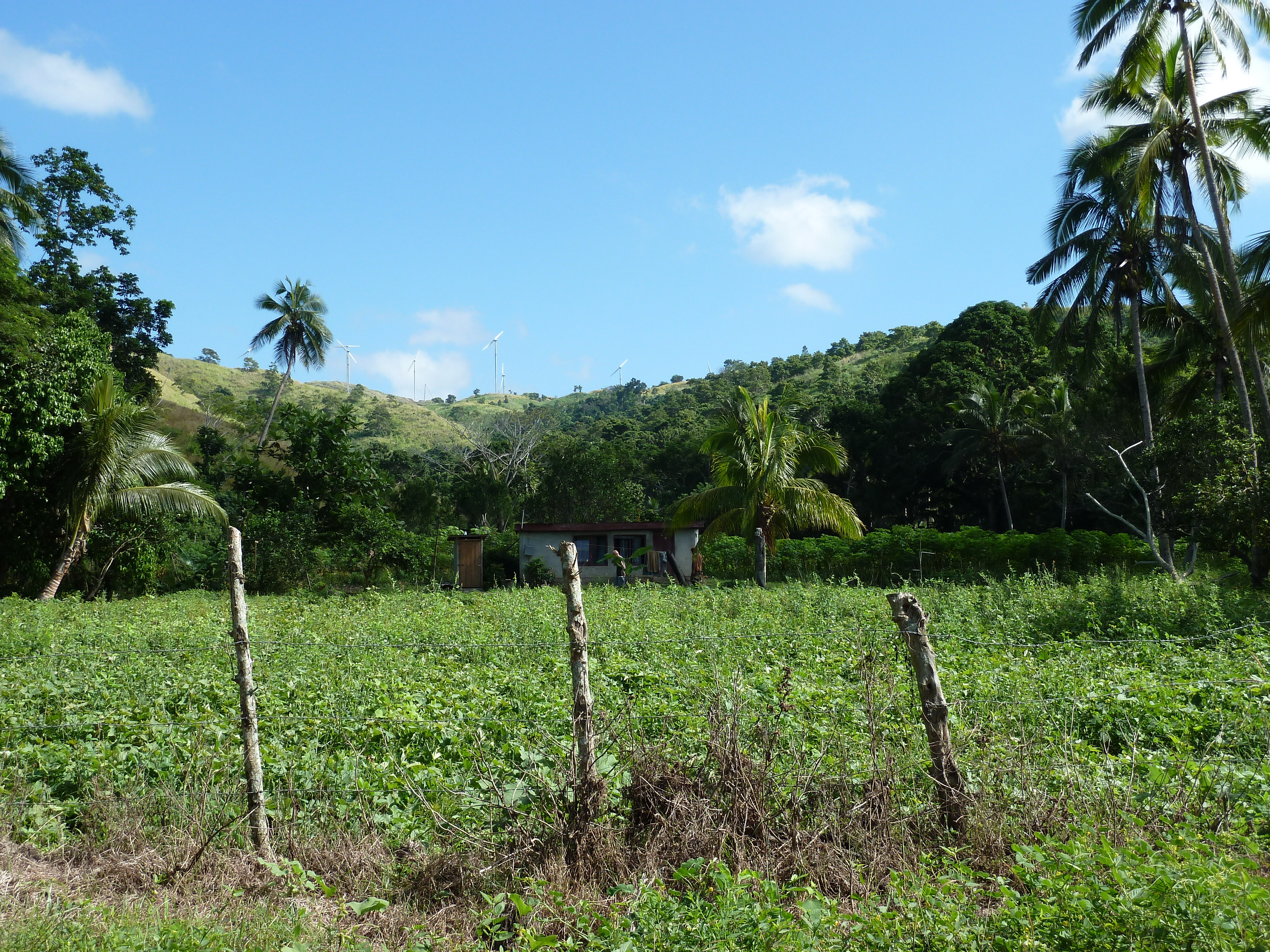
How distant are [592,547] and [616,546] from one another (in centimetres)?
96

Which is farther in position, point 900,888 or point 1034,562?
point 1034,562

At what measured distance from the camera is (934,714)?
417 cm

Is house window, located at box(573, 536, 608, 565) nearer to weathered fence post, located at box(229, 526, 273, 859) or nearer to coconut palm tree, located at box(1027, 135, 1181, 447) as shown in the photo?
coconut palm tree, located at box(1027, 135, 1181, 447)

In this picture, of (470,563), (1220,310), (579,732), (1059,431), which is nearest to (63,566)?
(470,563)

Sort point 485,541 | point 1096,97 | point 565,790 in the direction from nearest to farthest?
1. point 565,790
2. point 1096,97
3. point 485,541

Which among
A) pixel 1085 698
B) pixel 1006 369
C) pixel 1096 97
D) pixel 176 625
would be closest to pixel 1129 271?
pixel 1096 97

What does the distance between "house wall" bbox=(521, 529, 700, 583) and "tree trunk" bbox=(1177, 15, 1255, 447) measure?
1567 cm

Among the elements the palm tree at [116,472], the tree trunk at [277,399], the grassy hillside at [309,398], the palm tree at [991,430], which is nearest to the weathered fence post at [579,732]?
the palm tree at [116,472]

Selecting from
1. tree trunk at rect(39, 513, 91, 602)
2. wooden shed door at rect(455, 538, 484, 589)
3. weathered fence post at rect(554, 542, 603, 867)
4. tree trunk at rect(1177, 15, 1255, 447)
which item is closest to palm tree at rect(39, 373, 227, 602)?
tree trunk at rect(39, 513, 91, 602)

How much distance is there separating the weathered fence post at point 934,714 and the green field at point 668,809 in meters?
0.10

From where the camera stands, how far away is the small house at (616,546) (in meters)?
28.1

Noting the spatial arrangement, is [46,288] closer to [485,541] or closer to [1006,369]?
[485,541]

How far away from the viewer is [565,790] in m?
4.01

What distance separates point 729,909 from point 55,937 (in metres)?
2.50
